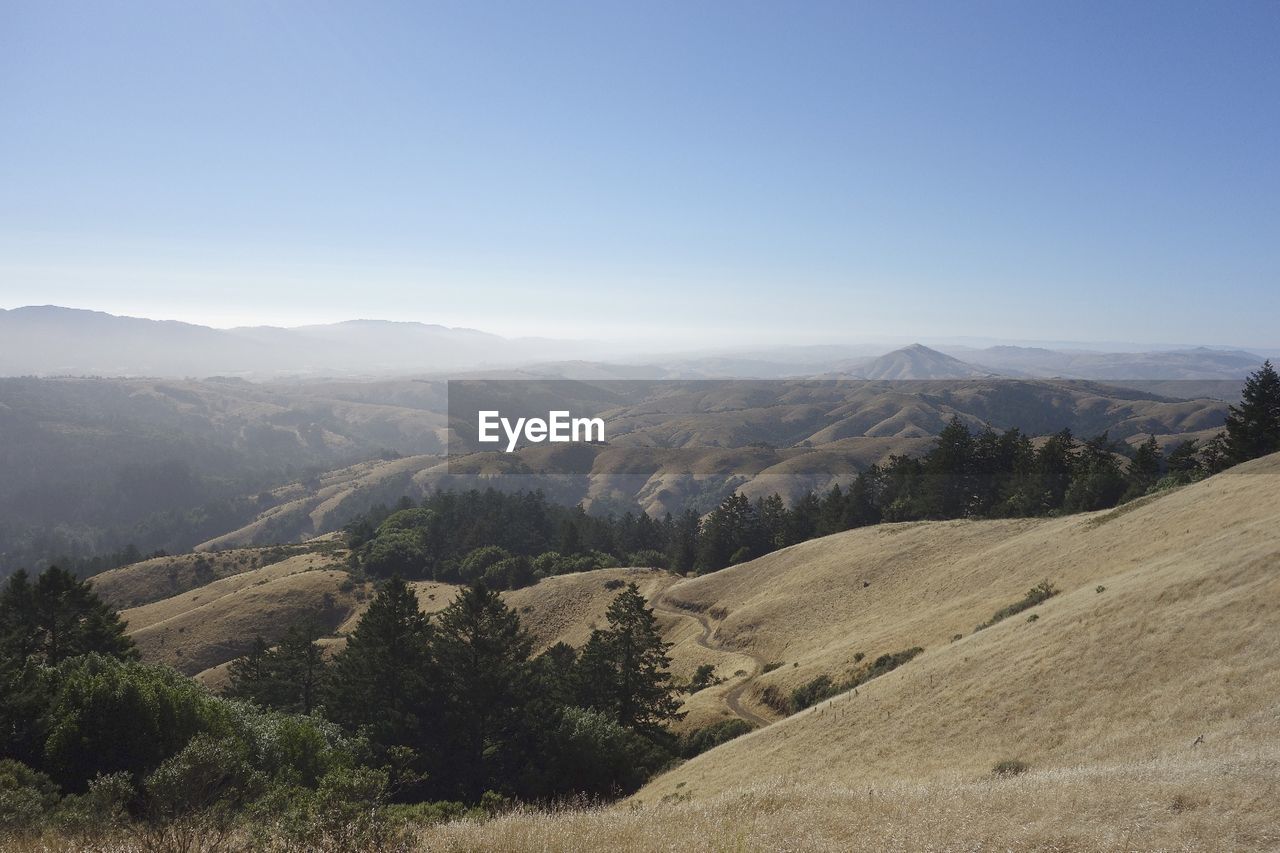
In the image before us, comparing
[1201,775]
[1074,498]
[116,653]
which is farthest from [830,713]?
[1074,498]

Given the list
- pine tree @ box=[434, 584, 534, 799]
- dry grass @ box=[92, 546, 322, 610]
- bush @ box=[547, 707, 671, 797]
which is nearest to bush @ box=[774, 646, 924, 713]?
bush @ box=[547, 707, 671, 797]

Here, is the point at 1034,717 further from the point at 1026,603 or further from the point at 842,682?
the point at 1026,603

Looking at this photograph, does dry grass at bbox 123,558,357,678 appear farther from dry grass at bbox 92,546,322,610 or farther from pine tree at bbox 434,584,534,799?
pine tree at bbox 434,584,534,799

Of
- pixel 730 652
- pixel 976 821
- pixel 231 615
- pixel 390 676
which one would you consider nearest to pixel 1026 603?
pixel 730 652

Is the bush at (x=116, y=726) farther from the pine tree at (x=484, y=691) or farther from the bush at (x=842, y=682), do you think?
the bush at (x=842, y=682)

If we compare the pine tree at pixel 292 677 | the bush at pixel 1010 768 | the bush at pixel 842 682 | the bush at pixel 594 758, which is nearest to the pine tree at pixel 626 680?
the bush at pixel 594 758
